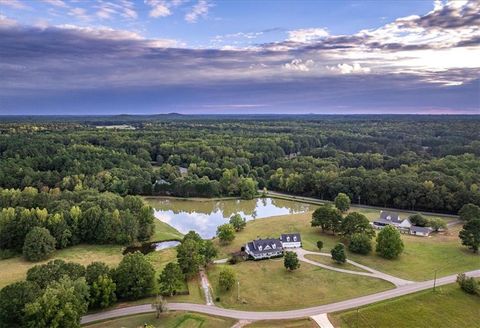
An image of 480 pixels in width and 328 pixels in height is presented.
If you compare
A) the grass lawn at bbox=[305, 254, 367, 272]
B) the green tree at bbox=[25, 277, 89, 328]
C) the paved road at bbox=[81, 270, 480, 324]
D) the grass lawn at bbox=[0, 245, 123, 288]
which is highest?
the green tree at bbox=[25, 277, 89, 328]

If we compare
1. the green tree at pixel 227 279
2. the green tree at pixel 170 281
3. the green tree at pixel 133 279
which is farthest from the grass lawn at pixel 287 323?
the green tree at pixel 133 279

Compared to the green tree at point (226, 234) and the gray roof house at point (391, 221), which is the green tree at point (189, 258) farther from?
the gray roof house at point (391, 221)

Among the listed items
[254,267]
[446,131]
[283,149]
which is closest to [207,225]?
[254,267]

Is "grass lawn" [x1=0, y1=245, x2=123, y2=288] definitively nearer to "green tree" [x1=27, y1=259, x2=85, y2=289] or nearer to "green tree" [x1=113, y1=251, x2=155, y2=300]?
"green tree" [x1=27, y1=259, x2=85, y2=289]

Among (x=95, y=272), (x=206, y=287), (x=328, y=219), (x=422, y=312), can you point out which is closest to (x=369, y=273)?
(x=422, y=312)

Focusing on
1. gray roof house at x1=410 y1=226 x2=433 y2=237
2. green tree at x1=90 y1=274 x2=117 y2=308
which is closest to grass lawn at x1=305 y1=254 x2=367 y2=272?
gray roof house at x1=410 y1=226 x2=433 y2=237

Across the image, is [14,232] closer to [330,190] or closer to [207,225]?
[207,225]

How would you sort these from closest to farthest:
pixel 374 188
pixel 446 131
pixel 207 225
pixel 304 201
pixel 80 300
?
pixel 80 300 < pixel 207 225 < pixel 374 188 < pixel 304 201 < pixel 446 131

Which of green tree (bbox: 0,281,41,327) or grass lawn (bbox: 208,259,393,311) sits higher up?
green tree (bbox: 0,281,41,327)
